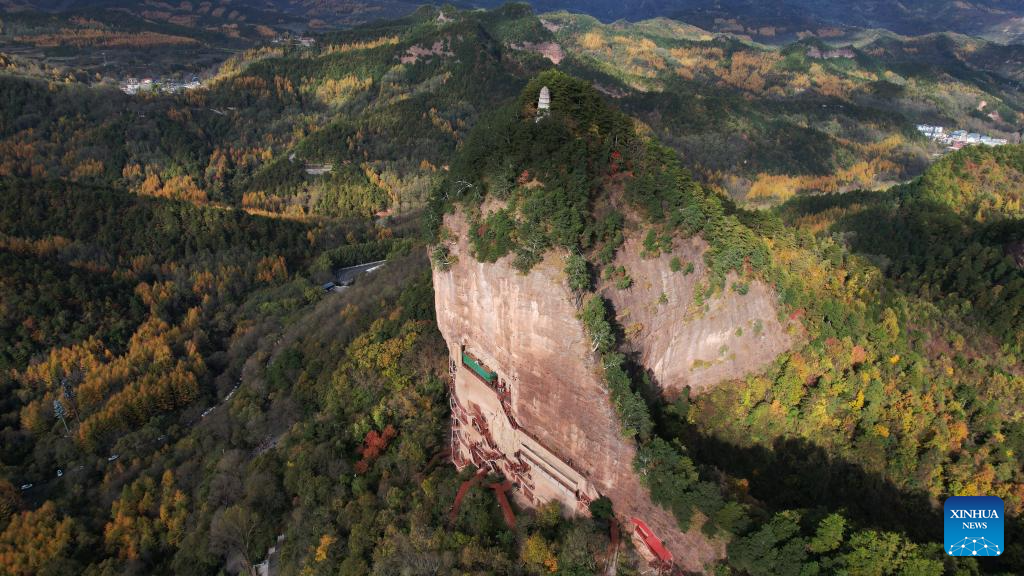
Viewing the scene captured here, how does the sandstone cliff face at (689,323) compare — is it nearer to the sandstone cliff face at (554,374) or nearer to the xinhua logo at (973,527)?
the sandstone cliff face at (554,374)

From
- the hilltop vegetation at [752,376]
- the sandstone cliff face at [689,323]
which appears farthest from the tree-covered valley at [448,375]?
the sandstone cliff face at [689,323]

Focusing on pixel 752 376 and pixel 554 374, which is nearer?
pixel 554 374

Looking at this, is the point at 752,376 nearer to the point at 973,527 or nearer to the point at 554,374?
the point at 973,527

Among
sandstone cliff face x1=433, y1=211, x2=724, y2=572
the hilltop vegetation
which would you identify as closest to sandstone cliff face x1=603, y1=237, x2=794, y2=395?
the hilltop vegetation

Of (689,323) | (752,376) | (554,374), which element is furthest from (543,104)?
(752,376)

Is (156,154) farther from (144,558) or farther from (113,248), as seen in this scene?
(144,558)
